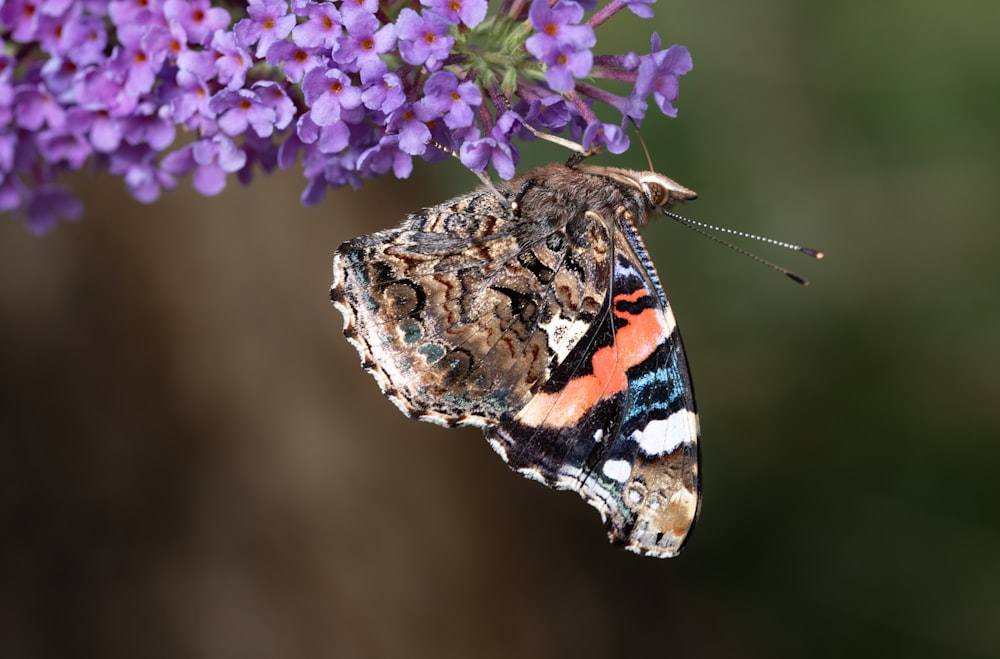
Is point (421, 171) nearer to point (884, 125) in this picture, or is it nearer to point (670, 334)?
point (884, 125)

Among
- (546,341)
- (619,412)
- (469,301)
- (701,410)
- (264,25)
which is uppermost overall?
(264,25)

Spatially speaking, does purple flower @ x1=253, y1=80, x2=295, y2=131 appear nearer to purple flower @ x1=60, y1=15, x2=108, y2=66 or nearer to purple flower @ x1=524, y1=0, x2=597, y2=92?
purple flower @ x1=60, y1=15, x2=108, y2=66

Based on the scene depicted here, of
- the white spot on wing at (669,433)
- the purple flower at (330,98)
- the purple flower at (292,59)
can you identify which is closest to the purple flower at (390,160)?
the purple flower at (330,98)

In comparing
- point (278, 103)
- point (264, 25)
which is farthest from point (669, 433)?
point (264, 25)

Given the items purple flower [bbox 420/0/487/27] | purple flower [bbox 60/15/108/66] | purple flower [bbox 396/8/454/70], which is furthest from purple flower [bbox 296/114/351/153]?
purple flower [bbox 60/15/108/66]

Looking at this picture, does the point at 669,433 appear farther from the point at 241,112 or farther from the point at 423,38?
the point at 241,112

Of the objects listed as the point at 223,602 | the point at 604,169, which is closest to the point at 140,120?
the point at 604,169

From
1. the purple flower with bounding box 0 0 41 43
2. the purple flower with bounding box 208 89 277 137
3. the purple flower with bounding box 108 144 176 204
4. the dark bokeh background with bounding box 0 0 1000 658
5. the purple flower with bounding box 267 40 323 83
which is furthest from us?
the dark bokeh background with bounding box 0 0 1000 658
